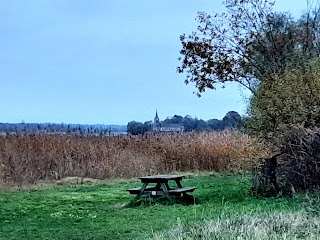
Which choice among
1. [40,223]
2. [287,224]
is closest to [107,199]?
[40,223]

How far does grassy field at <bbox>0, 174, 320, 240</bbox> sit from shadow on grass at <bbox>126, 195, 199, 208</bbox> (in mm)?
17

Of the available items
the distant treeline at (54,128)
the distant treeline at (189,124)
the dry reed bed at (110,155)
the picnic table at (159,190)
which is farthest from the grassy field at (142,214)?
the distant treeline at (189,124)

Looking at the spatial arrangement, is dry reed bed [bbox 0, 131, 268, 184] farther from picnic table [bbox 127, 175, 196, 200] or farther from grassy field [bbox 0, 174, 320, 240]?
picnic table [bbox 127, 175, 196, 200]

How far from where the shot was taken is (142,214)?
9078mm

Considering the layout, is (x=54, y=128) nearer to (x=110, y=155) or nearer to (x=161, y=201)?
(x=110, y=155)

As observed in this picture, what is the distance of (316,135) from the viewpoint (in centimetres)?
1026

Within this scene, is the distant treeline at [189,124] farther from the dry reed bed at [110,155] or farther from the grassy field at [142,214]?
the grassy field at [142,214]

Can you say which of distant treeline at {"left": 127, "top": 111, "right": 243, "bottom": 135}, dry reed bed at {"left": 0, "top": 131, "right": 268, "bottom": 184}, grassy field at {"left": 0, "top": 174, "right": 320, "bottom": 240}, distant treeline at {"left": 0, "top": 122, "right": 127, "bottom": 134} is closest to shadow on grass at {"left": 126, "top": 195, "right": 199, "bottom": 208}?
grassy field at {"left": 0, "top": 174, "right": 320, "bottom": 240}

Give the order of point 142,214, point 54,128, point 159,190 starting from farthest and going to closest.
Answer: point 54,128, point 159,190, point 142,214

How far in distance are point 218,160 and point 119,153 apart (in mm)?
3080

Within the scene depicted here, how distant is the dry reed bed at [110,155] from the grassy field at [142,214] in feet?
5.65

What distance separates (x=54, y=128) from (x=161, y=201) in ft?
29.1

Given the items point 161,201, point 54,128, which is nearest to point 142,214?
point 161,201

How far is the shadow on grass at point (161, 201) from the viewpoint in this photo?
10.3m
